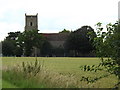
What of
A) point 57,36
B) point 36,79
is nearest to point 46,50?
point 57,36

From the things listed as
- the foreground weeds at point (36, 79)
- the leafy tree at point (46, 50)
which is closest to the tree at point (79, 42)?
the leafy tree at point (46, 50)

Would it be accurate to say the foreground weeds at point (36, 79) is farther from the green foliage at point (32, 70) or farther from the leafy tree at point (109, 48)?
the leafy tree at point (109, 48)

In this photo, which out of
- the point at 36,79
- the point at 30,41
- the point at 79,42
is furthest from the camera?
the point at 30,41

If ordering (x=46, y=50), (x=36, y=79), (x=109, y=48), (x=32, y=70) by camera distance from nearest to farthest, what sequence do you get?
1. (x=109, y=48)
2. (x=36, y=79)
3. (x=32, y=70)
4. (x=46, y=50)

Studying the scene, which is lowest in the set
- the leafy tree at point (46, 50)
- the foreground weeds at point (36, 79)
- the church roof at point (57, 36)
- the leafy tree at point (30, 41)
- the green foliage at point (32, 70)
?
the foreground weeds at point (36, 79)

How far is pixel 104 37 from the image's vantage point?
11227 millimetres

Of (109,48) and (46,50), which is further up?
(46,50)

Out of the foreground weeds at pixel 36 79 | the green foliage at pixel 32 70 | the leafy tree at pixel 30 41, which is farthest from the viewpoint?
the leafy tree at pixel 30 41

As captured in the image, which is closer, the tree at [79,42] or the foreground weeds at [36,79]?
the foreground weeds at [36,79]

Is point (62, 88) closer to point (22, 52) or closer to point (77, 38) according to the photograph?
point (77, 38)

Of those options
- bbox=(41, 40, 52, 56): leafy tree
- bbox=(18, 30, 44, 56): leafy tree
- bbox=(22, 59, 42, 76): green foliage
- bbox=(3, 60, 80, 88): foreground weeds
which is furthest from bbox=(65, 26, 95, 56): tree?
bbox=(3, 60, 80, 88): foreground weeds

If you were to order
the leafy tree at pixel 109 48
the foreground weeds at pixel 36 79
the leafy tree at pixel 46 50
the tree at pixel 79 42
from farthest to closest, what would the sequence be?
the leafy tree at pixel 46 50, the tree at pixel 79 42, the foreground weeds at pixel 36 79, the leafy tree at pixel 109 48

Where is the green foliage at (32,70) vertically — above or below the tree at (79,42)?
below

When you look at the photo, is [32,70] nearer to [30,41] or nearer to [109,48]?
[109,48]
